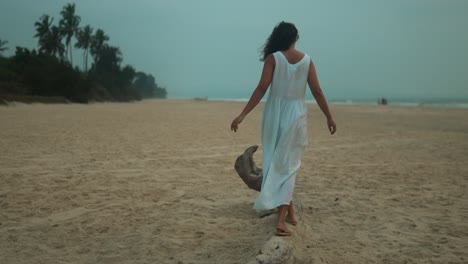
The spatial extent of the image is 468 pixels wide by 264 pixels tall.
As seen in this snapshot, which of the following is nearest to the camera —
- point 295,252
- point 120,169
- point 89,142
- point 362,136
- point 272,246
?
point 272,246

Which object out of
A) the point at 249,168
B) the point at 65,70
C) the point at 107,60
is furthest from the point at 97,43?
the point at 249,168

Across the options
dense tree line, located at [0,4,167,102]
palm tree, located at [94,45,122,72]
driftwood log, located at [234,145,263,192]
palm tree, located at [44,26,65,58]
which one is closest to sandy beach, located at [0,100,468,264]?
driftwood log, located at [234,145,263,192]

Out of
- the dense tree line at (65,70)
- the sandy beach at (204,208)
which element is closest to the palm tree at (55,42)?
the dense tree line at (65,70)

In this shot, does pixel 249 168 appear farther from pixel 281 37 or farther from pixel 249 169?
pixel 281 37

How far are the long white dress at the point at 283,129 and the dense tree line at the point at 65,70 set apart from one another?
34.9 metres

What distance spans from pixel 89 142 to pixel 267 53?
25.3ft

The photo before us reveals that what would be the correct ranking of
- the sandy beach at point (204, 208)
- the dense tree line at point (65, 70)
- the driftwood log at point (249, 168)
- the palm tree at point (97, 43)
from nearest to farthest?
the sandy beach at point (204, 208), the driftwood log at point (249, 168), the dense tree line at point (65, 70), the palm tree at point (97, 43)

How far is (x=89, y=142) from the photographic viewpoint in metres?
10.1

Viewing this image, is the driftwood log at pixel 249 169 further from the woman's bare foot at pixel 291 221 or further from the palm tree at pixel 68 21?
the palm tree at pixel 68 21

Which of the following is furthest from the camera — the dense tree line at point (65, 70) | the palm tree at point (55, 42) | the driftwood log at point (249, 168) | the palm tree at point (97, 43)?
the palm tree at point (97, 43)

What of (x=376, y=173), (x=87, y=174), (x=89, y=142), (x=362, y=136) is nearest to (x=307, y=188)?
(x=376, y=173)

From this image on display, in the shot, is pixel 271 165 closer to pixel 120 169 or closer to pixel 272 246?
pixel 272 246

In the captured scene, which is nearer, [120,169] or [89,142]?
[120,169]

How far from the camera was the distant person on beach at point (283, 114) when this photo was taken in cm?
345
